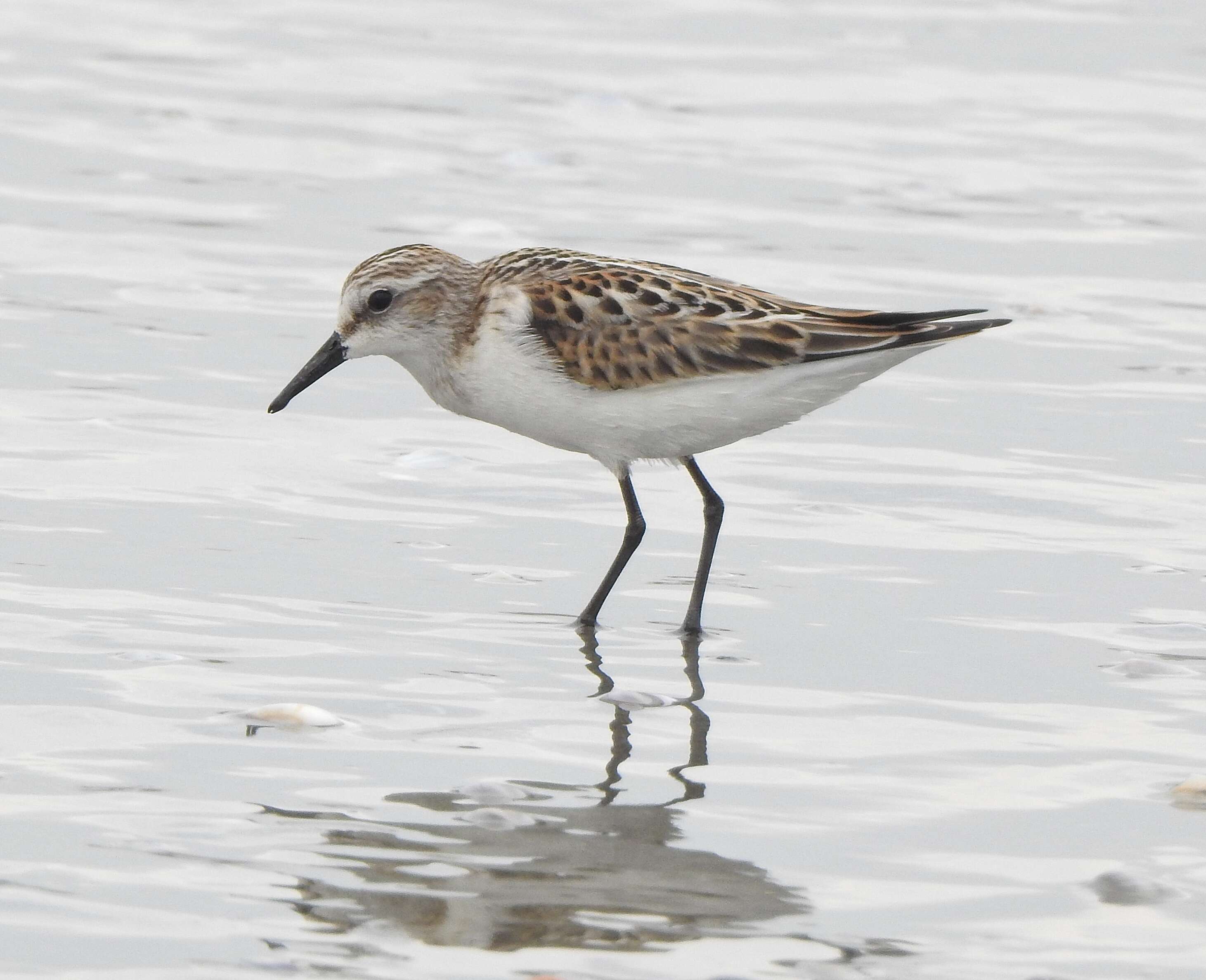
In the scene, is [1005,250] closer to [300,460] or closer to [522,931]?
[300,460]

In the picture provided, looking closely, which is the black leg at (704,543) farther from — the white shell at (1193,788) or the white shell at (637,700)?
the white shell at (1193,788)

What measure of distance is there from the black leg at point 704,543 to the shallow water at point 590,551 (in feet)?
0.42

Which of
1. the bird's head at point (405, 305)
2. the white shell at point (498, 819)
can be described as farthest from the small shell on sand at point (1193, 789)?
the bird's head at point (405, 305)

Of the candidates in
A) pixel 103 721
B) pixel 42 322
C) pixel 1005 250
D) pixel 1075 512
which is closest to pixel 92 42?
pixel 42 322

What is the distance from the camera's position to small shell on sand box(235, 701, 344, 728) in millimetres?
5473

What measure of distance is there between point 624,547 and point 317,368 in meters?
1.30

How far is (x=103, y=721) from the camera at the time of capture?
5.43m

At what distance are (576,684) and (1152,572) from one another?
2.21 meters

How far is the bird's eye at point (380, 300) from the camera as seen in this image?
7.06 metres

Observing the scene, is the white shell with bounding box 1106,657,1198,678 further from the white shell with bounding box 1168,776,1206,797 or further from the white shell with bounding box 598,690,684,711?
the white shell with bounding box 598,690,684,711

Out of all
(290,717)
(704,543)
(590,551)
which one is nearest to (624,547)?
(704,543)

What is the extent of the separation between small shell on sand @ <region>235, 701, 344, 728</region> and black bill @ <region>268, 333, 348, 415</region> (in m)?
1.96

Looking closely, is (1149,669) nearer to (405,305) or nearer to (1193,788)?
(1193,788)

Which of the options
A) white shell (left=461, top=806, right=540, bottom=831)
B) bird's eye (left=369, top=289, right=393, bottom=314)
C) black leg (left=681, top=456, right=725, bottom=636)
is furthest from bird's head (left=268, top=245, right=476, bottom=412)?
white shell (left=461, top=806, right=540, bottom=831)
